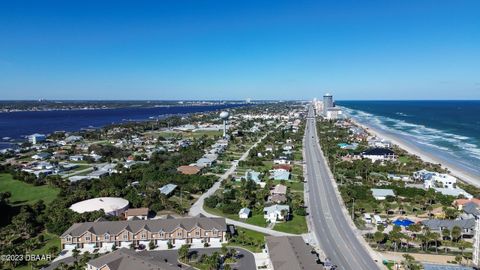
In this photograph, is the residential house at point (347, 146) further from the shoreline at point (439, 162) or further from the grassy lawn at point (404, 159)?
the grassy lawn at point (404, 159)

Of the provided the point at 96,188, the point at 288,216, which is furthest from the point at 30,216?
the point at 288,216

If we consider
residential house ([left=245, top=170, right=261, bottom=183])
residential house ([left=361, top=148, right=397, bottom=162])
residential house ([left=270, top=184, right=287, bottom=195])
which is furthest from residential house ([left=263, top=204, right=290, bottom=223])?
residential house ([left=361, top=148, right=397, bottom=162])

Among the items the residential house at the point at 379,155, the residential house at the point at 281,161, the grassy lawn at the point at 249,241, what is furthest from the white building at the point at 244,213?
the residential house at the point at 379,155

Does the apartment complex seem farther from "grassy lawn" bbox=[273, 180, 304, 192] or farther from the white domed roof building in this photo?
"grassy lawn" bbox=[273, 180, 304, 192]

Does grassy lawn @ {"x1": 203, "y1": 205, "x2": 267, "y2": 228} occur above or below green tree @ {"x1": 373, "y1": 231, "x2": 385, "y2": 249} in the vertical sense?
below

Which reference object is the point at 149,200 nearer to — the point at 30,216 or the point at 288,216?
the point at 30,216
